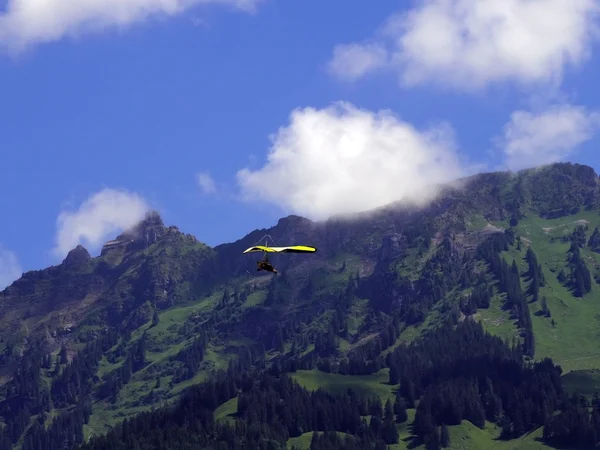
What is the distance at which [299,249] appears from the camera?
199625mm

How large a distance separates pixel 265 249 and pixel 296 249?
205 inches

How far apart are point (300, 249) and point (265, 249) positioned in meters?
5.86

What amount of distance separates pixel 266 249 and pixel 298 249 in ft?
17.8

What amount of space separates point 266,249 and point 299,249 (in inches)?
220

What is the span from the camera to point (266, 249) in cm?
19850

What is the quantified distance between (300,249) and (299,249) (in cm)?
21

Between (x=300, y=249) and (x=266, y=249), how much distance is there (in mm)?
5765

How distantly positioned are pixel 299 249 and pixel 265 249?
568 cm

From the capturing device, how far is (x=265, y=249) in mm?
199000

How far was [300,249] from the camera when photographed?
200 meters

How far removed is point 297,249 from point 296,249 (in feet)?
0.55

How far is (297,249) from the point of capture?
19975 cm

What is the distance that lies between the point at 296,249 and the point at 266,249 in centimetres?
512
